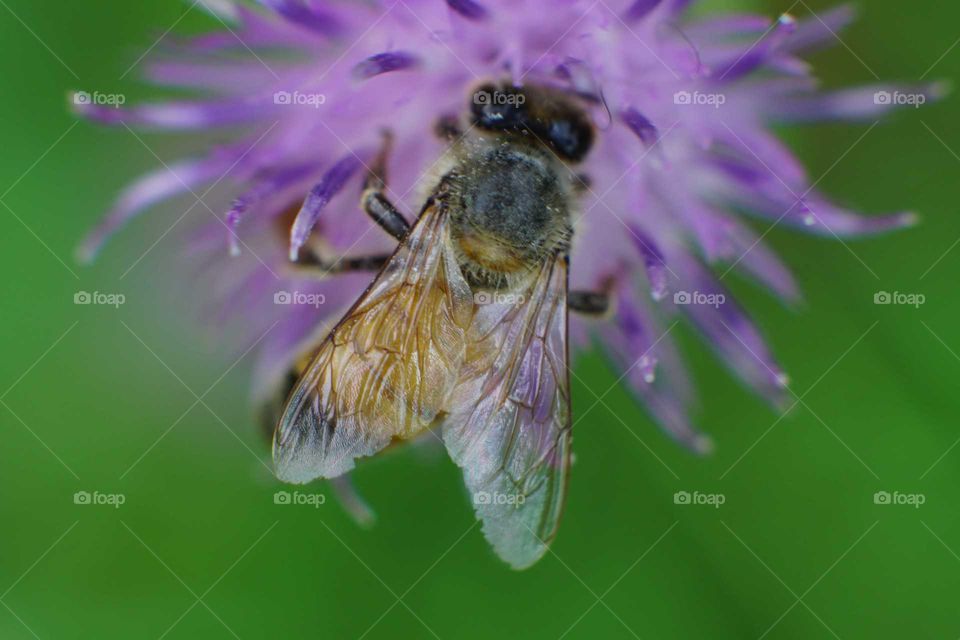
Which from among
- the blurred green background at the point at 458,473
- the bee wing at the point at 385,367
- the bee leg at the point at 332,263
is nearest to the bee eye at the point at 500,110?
the bee wing at the point at 385,367

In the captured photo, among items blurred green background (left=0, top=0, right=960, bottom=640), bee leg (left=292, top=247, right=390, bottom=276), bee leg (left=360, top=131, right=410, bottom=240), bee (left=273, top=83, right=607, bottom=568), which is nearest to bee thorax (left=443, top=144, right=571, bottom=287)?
bee (left=273, top=83, right=607, bottom=568)

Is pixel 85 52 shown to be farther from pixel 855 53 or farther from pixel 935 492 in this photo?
pixel 935 492

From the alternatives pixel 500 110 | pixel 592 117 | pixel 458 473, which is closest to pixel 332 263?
pixel 500 110

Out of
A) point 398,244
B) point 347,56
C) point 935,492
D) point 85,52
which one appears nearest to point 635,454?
point 935,492

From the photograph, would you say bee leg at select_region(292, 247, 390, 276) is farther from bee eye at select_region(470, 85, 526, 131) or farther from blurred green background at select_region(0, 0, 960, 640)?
blurred green background at select_region(0, 0, 960, 640)

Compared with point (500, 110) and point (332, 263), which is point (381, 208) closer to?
point (332, 263)

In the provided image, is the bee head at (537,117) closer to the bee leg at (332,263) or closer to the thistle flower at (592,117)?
the thistle flower at (592,117)

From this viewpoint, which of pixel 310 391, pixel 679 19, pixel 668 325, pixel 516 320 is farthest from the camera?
pixel 668 325
